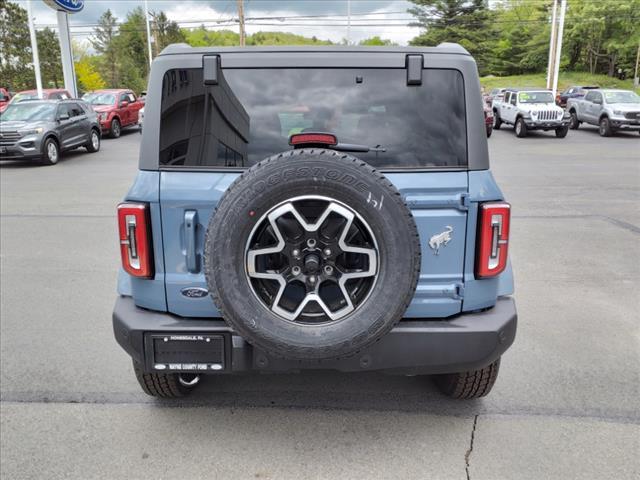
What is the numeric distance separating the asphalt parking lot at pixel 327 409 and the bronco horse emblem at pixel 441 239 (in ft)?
3.63

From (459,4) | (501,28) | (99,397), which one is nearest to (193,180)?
(99,397)

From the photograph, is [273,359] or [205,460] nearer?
[273,359]

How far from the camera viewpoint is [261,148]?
2.63 metres

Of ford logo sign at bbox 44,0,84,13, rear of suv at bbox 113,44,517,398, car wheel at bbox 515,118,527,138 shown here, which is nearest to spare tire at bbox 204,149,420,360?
rear of suv at bbox 113,44,517,398

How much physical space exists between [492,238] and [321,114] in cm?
104

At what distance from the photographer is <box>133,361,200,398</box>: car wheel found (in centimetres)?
316

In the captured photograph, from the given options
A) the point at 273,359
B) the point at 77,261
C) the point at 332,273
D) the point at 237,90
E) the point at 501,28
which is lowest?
the point at 77,261

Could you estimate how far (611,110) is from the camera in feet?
66.5

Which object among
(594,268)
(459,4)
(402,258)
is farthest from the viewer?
(459,4)

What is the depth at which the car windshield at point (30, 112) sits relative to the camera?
14.7 meters

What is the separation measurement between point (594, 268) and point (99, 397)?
5.12 metres

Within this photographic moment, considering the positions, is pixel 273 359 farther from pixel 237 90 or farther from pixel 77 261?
pixel 77 261

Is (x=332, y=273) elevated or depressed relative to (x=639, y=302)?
elevated

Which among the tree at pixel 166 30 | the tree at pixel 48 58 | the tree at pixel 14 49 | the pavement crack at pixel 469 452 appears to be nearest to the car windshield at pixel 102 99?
the pavement crack at pixel 469 452
